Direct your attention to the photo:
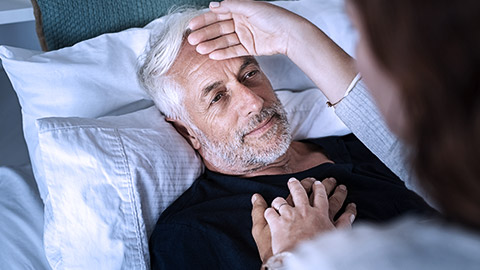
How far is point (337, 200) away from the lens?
1.26 m

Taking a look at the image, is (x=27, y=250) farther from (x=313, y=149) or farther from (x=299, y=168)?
(x=313, y=149)

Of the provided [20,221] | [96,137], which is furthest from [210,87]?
[20,221]

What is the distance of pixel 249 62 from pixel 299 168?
14.9 inches

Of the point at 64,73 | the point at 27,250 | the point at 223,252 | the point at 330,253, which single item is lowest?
A: the point at 27,250

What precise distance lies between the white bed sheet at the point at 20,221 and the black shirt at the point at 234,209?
0.36m

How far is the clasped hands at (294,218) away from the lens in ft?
3.18

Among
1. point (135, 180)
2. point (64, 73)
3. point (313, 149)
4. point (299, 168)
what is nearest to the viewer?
point (135, 180)

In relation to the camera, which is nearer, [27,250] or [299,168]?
[27,250]

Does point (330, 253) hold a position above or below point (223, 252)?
above

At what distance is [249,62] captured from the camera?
148 centimetres

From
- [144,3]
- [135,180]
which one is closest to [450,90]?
[135,180]

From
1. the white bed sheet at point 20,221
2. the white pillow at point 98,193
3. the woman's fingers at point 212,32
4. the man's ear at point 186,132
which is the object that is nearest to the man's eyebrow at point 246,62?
the woman's fingers at point 212,32

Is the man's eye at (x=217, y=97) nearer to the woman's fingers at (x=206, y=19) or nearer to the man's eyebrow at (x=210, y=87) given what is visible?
the man's eyebrow at (x=210, y=87)

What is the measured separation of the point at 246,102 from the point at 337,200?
0.39 m
